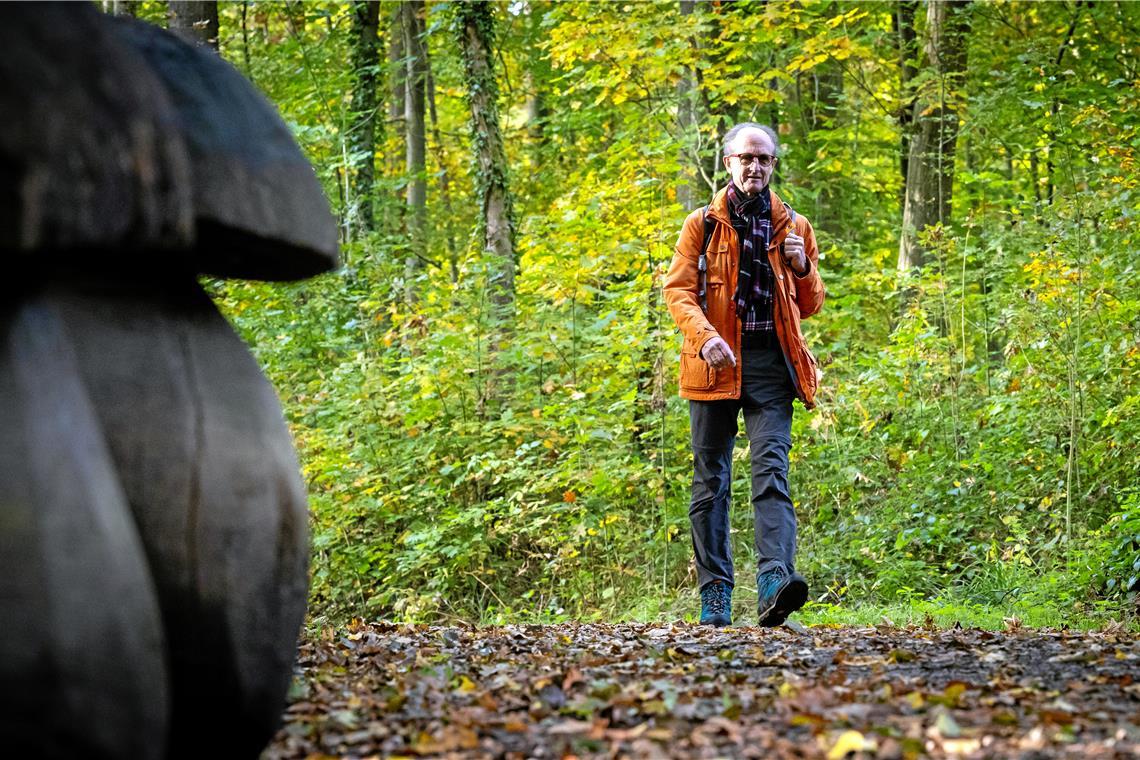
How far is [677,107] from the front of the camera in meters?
12.9

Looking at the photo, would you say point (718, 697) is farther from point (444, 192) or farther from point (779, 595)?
point (444, 192)

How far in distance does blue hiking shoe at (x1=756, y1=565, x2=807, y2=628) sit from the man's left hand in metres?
1.62

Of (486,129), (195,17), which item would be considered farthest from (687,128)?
(195,17)

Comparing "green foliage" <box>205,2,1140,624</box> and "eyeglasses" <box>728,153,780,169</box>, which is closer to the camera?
"eyeglasses" <box>728,153,780,169</box>

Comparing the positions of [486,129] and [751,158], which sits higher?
[486,129]

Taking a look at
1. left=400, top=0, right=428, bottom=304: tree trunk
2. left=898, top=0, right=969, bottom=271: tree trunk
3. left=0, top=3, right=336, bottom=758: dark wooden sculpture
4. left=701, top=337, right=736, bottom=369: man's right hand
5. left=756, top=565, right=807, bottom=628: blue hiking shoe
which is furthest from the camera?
left=400, top=0, right=428, bottom=304: tree trunk

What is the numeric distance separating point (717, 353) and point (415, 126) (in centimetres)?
1262

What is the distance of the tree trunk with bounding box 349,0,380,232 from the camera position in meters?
16.4

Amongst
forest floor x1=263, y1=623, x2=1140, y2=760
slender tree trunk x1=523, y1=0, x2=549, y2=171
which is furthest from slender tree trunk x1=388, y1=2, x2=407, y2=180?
forest floor x1=263, y1=623, x2=1140, y2=760

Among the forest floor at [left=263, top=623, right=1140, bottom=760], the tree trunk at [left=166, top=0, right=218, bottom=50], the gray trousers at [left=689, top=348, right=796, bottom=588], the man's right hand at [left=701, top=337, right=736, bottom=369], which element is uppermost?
the tree trunk at [left=166, top=0, right=218, bottom=50]

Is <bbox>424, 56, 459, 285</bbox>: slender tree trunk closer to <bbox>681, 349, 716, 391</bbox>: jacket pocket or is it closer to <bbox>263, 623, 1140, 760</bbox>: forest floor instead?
<bbox>681, 349, 716, 391</bbox>: jacket pocket

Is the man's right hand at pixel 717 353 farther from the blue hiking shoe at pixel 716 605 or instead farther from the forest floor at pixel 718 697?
the forest floor at pixel 718 697

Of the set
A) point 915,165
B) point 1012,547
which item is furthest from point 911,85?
point 1012,547

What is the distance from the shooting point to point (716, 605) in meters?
6.90
